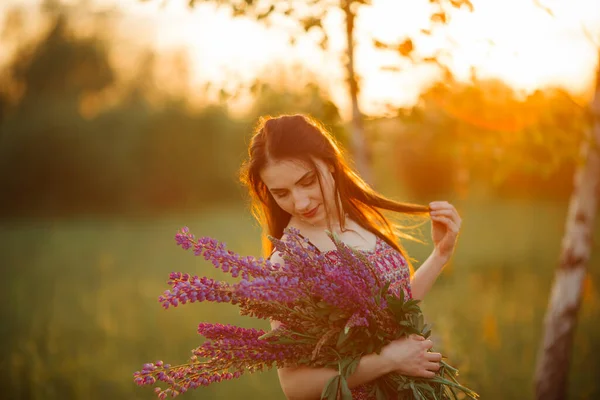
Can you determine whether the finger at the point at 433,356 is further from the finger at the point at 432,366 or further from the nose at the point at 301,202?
the nose at the point at 301,202

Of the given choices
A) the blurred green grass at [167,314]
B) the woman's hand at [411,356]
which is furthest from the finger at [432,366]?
the blurred green grass at [167,314]

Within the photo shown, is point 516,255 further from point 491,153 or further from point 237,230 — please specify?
point 237,230

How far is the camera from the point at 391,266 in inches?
87.6

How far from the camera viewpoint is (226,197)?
23.1 metres

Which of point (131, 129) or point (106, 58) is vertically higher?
point (106, 58)

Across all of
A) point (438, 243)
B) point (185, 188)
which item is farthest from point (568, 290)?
point (185, 188)

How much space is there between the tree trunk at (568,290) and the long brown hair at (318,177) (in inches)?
89.8

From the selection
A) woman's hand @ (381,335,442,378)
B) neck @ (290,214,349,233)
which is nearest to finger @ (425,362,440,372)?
woman's hand @ (381,335,442,378)

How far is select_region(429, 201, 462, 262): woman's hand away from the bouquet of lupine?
57 centimetres

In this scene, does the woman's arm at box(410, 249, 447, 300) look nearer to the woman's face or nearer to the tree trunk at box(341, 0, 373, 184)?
the woman's face

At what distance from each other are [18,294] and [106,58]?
17044 millimetres

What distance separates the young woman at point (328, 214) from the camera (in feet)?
6.24

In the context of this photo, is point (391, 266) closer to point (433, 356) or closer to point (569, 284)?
point (433, 356)

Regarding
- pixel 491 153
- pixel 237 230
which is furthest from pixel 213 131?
pixel 491 153
